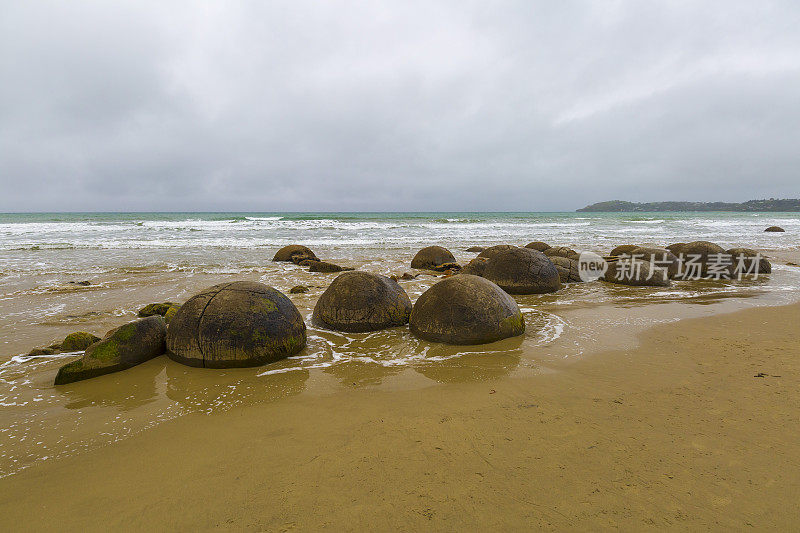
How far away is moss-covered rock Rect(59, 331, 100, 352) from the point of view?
195 inches

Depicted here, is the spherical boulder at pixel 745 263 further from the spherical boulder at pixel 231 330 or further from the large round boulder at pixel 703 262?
the spherical boulder at pixel 231 330

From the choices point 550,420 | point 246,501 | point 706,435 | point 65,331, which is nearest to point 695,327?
point 706,435

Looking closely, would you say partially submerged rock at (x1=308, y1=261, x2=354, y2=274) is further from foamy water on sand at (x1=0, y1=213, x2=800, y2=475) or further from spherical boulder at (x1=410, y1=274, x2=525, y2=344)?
spherical boulder at (x1=410, y1=274, x2=525, y2=344)

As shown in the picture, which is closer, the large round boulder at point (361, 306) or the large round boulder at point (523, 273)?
the large round boulder at point (361, 306)

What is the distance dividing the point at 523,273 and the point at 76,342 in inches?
298

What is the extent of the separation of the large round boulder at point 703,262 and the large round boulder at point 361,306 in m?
8.87

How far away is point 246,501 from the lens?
2275 millimetres

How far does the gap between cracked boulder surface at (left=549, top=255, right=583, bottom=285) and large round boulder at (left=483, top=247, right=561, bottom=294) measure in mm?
1129

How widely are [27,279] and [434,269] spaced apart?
11.1 meters

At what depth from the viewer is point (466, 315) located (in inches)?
199

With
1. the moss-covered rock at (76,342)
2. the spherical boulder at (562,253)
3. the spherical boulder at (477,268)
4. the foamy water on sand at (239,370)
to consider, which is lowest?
the foamy water on sand at (239,370)

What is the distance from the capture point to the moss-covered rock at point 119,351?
409 cm

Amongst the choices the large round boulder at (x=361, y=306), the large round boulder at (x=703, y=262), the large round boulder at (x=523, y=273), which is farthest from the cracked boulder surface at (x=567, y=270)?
the large round boulder at (x=361, y=306)

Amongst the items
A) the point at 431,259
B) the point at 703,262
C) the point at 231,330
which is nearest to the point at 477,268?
the point at 431,259
